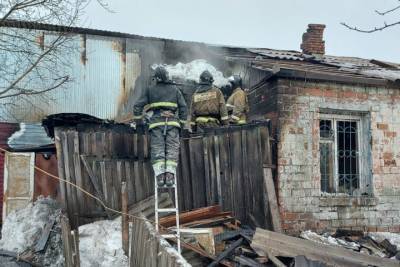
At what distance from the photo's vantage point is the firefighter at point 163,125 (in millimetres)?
6996

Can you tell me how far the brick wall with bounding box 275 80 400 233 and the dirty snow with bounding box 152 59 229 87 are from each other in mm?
3324

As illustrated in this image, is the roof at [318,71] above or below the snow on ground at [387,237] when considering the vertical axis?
above

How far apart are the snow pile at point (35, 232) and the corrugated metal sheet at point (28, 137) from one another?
2553mm

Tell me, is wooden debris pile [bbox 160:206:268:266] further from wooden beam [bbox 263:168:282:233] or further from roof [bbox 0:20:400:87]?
roof [bbox 0:20:400:87]

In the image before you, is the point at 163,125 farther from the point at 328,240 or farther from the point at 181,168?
the point at 328,240

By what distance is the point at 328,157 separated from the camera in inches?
348

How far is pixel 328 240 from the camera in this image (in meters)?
7.58

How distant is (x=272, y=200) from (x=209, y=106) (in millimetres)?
2101

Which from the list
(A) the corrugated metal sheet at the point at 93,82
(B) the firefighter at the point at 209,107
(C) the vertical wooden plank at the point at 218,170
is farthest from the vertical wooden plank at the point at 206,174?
(A) the corrugated metal sheet at the point at 93,82

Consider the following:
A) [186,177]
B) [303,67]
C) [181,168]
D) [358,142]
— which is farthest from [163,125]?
[358,142]

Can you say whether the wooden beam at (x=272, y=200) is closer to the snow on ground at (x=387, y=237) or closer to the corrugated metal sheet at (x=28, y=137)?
the snow on ground at (x=387, y=237)

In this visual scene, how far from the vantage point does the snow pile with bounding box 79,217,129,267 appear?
641 centimetres

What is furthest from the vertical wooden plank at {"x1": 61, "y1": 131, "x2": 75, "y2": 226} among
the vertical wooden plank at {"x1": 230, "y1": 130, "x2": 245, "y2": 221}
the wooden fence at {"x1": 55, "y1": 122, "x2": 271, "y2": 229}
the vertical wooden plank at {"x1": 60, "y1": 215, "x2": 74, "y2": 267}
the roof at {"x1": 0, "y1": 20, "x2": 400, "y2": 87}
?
the roof at {"x1": 0, "y1": 20, "x2": 400, "y2": 87}

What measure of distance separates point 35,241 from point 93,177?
4.94ft
